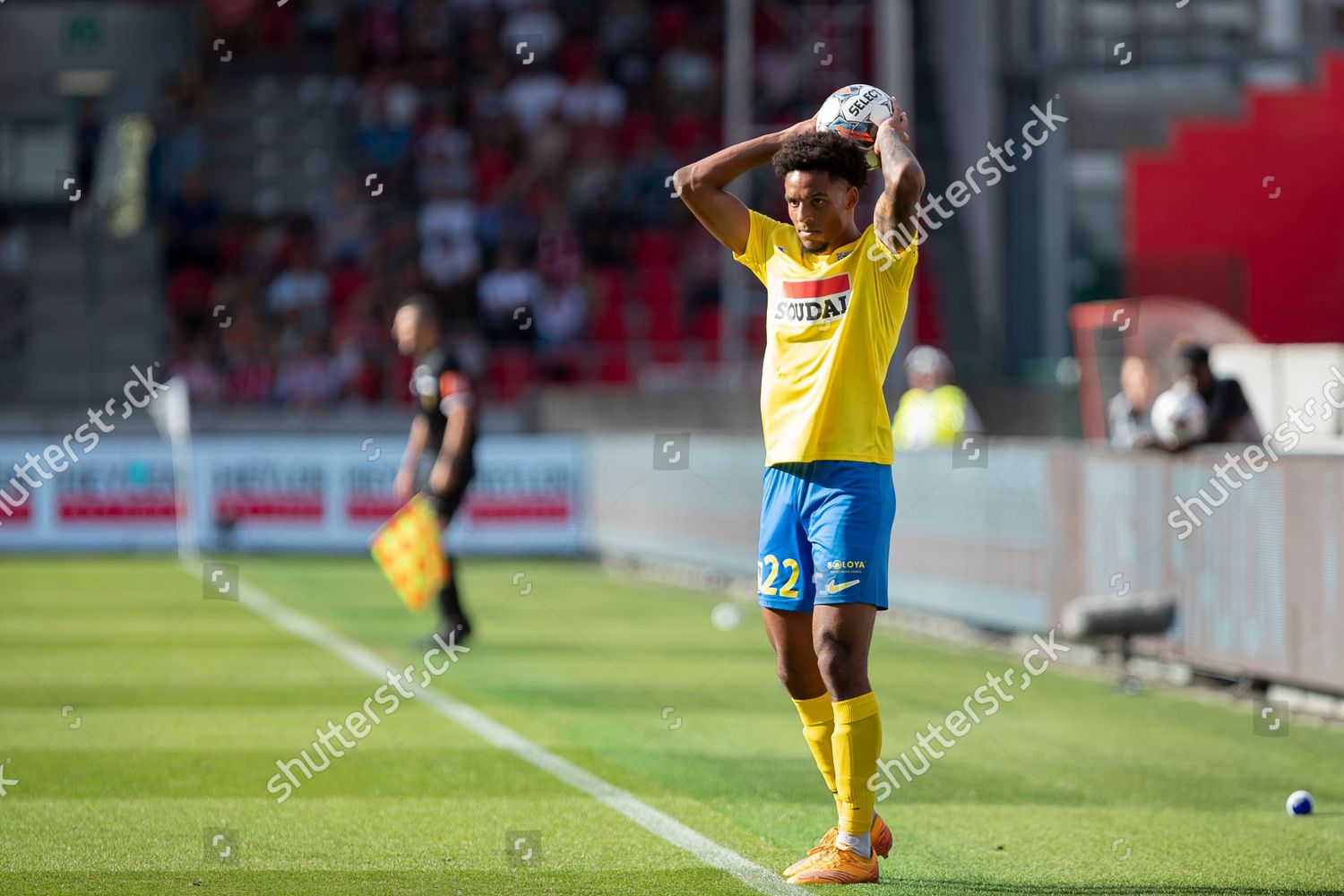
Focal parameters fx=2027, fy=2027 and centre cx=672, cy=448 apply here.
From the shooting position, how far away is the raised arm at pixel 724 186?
259 inches

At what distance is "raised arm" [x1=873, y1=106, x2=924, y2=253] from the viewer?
603cm

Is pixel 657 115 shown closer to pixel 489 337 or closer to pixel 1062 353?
pixel 489 337

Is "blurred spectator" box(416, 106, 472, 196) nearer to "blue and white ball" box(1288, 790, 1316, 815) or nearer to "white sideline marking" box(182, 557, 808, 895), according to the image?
"white sideline marking" box(182, 557, 808, 895)

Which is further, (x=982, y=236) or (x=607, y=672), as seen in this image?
(x=982, y=236)

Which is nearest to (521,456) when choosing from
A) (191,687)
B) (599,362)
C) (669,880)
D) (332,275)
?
(599,362)

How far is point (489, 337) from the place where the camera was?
27.2 metres

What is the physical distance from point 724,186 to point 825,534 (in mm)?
1207

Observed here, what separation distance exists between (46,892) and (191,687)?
5587 millimetres

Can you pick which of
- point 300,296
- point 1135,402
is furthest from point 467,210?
point 1135,402

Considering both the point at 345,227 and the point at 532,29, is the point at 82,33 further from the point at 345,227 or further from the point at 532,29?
the point at 532,29

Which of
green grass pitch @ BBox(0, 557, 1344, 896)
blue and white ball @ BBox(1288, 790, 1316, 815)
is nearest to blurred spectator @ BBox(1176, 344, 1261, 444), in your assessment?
green grass pitch @ BBox(0, 557, 1344, 896)

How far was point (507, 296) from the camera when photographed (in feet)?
91.5

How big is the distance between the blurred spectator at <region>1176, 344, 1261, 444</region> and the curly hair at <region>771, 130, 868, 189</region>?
256 inches

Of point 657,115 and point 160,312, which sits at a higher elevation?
point 657,115
